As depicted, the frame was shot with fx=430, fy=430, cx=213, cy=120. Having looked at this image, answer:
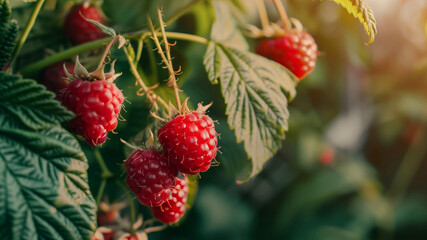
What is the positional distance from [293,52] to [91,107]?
484 millimetres

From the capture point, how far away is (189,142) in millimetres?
691

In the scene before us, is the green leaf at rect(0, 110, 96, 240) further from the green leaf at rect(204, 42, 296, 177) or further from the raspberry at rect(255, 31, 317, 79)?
the raspberry at rect(255, 31, 317, 79)

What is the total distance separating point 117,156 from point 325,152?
192 centimetres

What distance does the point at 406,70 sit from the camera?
121 inches

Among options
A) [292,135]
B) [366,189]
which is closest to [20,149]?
[292,135]

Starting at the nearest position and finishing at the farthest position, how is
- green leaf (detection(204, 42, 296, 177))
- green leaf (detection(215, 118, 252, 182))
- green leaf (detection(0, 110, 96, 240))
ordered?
green leaf (detection(0, 110, 96, 240)) → green leaf (detection(204, 42, 296, 177)) → green leaf (detection(215, 118, 252, 182))

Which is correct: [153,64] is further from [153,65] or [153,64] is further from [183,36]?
[183,36]

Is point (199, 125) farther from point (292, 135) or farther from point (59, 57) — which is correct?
point (292, 135)

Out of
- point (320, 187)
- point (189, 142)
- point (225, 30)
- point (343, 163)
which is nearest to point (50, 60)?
point (189, 142)

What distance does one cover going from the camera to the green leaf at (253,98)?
739 millimetres

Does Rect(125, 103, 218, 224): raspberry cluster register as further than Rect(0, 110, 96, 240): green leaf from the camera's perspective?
Yes

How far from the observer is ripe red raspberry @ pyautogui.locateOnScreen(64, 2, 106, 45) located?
85 centimetres

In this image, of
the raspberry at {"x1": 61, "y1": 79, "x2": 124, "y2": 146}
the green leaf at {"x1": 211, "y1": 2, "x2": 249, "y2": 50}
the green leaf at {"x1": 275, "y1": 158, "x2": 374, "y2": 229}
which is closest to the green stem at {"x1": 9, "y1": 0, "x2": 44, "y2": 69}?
the raspberry at {"x1": 61, "y1": 79, "x2": 124, "y2": 146}

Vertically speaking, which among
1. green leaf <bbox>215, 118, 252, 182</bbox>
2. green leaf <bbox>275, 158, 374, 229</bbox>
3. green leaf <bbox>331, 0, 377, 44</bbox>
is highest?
green leaf <bbox>331, 0, 377, 44</bbox>
